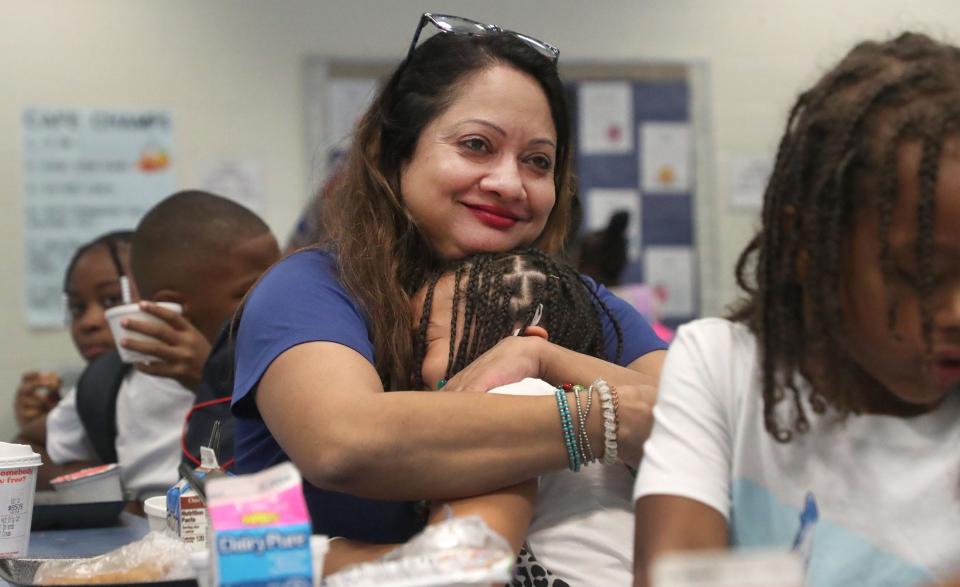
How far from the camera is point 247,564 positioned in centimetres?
86

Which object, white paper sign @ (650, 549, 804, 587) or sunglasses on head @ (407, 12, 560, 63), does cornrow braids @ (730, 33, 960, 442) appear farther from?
sunglasses on head @ (407, 12, 560, 63)

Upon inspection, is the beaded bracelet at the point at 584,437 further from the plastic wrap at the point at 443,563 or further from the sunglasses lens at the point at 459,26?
the sunglasses lens at the point at 459,26

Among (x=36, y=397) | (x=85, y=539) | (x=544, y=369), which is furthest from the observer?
(x=36, y=397)

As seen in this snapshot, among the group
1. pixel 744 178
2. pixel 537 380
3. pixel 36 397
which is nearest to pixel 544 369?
pixel 537 380

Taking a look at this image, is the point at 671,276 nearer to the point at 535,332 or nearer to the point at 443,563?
the point at 535,332

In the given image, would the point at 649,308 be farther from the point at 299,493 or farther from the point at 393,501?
the point at 299,493

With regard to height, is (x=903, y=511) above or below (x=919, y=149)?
below

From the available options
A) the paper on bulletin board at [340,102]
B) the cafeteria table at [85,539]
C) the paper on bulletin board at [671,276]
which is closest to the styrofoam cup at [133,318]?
the cafeteria table at [85,539]

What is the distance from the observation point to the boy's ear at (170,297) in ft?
8.29

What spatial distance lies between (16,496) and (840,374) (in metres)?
1.14

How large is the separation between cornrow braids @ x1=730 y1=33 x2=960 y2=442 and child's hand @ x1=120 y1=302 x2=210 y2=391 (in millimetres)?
1525

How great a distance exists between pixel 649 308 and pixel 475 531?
3.46 metres

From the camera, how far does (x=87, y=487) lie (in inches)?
87.4

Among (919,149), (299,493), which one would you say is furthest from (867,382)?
(299,493)
